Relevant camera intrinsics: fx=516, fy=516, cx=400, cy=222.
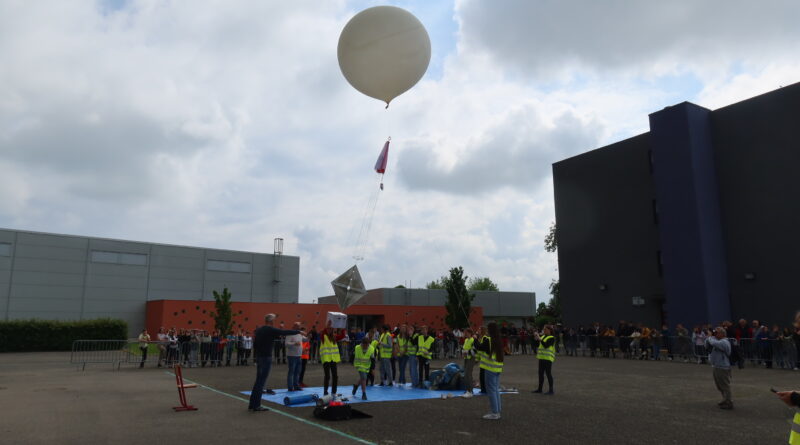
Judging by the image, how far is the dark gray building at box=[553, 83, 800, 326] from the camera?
23297 mm

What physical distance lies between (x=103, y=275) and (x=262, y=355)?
3597 cm

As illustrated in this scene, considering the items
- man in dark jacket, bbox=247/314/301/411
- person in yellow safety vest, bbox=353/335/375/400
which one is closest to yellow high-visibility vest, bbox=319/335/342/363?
person in yellow safety vest, bbox=353/335/375/400

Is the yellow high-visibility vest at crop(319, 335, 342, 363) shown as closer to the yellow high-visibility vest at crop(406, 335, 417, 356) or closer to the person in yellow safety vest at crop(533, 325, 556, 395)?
the yellow high-visibility vest at crop(406, 335, 417, 356)

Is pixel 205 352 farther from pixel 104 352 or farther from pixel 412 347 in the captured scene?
pixel 412 347

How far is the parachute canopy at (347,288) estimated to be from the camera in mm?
17359

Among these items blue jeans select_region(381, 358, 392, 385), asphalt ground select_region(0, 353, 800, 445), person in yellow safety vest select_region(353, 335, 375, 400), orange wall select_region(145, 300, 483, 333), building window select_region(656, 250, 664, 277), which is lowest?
asphalt ground select_region(0, 353, 800, 445)

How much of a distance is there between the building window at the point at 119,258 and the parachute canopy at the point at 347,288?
30.6 m

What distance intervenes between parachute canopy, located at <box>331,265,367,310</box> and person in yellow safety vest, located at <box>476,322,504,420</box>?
25.8ft

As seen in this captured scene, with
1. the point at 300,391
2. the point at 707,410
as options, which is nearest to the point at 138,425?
the point at 300,391

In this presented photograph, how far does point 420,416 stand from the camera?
30.8ft

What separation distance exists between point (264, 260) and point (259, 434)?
142ft

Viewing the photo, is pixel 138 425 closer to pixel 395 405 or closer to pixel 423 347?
pixel 395 405

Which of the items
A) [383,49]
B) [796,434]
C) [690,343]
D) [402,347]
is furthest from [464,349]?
[690,343]

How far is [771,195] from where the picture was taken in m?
23.7
